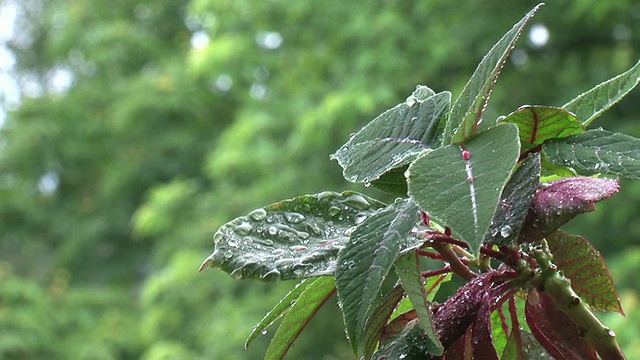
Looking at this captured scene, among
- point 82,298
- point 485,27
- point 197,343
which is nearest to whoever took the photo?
point 485,27

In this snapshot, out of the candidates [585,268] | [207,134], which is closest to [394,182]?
[585,268]

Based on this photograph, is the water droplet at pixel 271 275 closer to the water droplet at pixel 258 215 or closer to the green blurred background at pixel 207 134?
the water droplet at pixel 258 215

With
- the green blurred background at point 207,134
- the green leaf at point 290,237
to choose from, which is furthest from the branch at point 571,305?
the green blurred background at point 207,134

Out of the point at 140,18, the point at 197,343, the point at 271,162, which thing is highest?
the point at 140,18

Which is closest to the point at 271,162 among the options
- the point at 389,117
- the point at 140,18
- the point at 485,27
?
the point at 485,27

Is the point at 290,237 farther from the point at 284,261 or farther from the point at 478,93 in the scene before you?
the point at 478,93

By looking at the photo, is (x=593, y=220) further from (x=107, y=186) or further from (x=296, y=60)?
(x=107, y=186)
